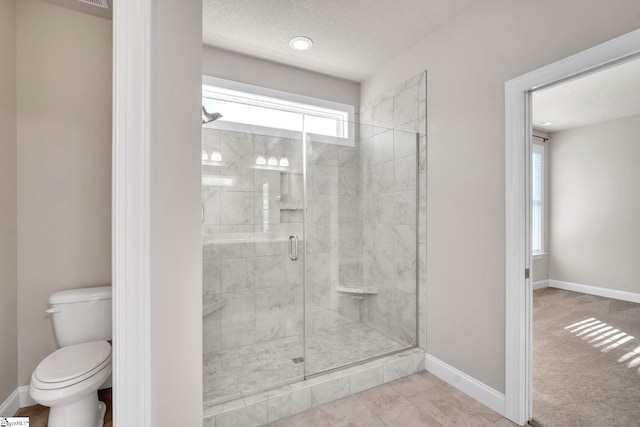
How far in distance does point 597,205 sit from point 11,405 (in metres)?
6.54

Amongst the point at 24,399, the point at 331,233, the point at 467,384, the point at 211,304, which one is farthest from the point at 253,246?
the point at 467,384

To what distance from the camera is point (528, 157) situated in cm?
177

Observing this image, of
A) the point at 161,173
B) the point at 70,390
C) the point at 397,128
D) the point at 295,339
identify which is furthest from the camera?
the point at 397,128

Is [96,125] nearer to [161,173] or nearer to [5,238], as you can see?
[5,238]

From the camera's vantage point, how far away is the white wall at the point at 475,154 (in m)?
1.67

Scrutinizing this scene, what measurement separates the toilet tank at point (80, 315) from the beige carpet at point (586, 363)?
277cm

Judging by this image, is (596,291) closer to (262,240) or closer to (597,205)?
(597,205)

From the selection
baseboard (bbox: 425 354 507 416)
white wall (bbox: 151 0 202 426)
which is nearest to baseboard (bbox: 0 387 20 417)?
white wall (bbox: 151 0 202 426)

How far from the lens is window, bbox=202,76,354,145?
2.52 metres

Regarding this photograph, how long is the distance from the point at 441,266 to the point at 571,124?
150 inches

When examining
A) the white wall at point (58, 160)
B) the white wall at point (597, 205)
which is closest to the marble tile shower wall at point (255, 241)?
the white wall at point (58, 160)

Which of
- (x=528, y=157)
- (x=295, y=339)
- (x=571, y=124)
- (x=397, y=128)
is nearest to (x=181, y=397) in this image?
(x=295, y=339)

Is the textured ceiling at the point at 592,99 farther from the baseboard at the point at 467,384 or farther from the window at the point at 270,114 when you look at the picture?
Result: the baseboard at the point at 467,384

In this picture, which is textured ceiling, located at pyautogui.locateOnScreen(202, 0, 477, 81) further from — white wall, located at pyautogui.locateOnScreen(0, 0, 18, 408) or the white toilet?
the white toilet
